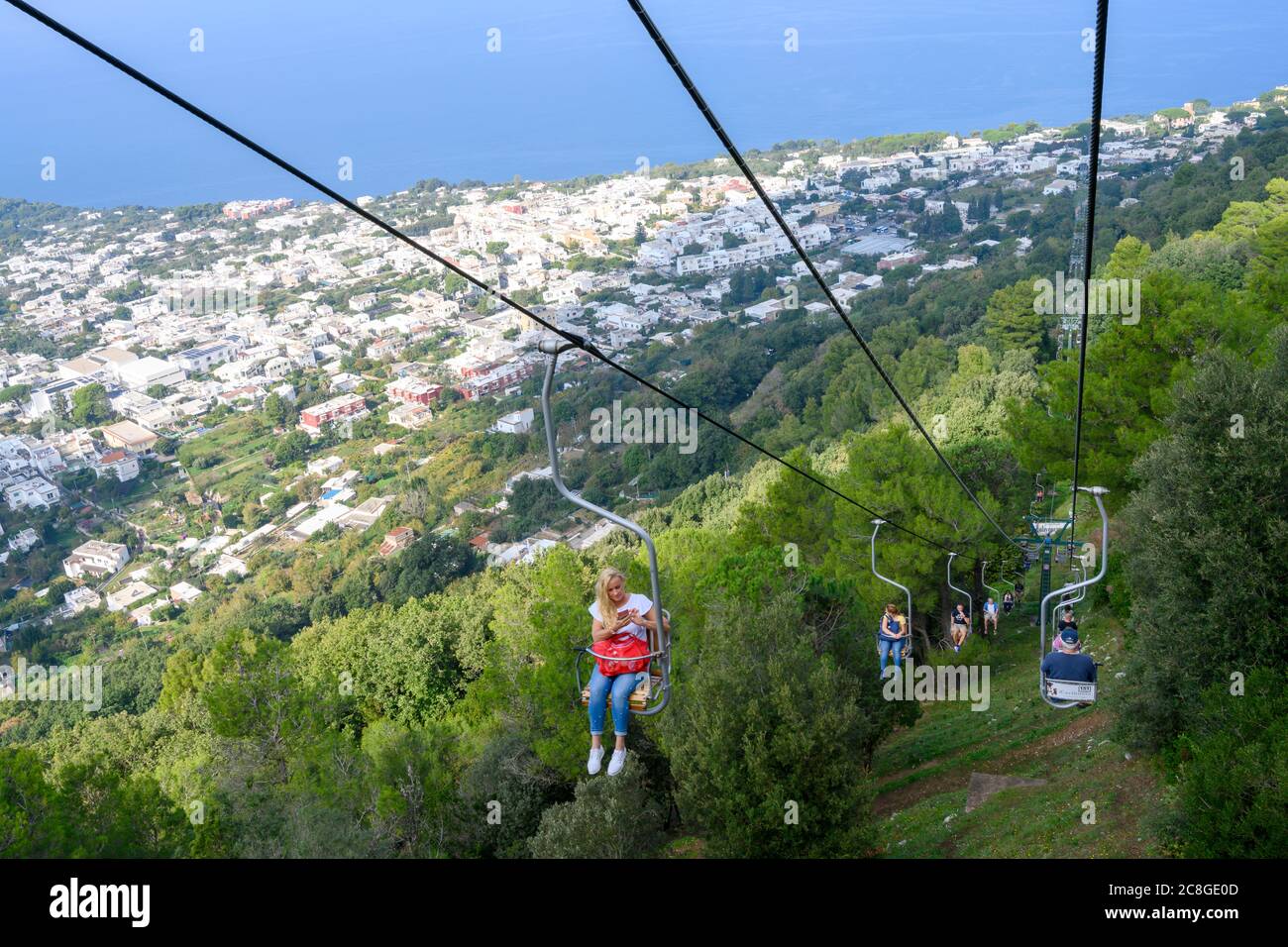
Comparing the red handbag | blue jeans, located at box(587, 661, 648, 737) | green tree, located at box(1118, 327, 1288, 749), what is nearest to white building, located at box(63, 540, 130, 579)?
blue jeans, located at box(587, 661, 648, 737)

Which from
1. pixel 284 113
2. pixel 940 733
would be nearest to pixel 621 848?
pixel 940 733

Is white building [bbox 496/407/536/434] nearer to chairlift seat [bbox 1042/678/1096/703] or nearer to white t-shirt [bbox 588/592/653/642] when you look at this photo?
chairlift seat [bbox 1042/678/1096/703]

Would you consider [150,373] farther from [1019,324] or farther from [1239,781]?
[1239,781]

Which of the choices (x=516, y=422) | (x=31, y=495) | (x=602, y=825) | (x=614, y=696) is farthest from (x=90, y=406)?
(x=614, y=696)

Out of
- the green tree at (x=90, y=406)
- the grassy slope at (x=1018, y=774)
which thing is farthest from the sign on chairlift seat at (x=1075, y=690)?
the green tree at (x=90, y=406)

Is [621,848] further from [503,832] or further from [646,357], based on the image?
[646,357]

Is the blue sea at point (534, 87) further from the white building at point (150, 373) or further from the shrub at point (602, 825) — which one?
the shrub at point (602, 825)
